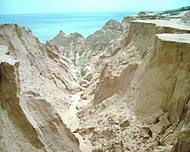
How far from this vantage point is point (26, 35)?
18.0 meters

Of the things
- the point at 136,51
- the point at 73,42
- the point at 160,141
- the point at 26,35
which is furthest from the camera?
the point at 73,42

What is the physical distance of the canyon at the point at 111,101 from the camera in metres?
7.25

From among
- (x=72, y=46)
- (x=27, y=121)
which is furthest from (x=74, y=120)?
(x=72, y=46)

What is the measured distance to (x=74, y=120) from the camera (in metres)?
14.6

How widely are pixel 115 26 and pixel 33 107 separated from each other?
1045 inches

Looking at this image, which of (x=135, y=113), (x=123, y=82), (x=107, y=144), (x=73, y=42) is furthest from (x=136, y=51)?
(x=73, y=42)

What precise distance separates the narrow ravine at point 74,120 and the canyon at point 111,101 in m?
0.04

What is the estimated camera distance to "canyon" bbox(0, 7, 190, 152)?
23.8ft

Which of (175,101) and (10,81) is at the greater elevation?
(10,81)

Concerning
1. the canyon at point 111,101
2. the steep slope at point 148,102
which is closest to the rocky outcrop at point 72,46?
the canyon at point 111,101

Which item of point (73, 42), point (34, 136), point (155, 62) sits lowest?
point (73, 42)

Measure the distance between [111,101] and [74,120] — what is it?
88.0 inches

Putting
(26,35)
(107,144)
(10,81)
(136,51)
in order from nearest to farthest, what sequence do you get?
(10,81) < (107,144) < (136,51) < (26,35)

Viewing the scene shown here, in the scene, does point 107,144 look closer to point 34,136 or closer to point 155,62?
point 155,62
